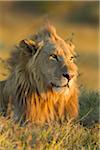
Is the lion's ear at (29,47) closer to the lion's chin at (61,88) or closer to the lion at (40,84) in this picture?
the lion at (40,84)

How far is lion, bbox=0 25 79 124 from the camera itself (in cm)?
709

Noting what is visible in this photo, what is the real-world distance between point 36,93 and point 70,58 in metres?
0.45

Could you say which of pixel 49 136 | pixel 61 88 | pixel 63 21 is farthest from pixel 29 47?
pixel 63 21

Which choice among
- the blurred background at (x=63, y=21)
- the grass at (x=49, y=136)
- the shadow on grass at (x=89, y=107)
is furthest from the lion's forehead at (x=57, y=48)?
the blurred background at (x=63, y=21)

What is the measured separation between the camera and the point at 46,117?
724cm

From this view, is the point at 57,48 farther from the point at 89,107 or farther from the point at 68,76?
the point at 89,107

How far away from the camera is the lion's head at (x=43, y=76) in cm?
708

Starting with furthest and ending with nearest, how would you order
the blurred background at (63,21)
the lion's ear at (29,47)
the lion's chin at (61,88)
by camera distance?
1. the blurred background at (63,21)
2. the lion's ear at (29,47)
3. the lion's chin at (61,88)

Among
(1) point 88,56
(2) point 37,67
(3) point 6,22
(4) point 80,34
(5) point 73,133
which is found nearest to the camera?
(5) point 73,133

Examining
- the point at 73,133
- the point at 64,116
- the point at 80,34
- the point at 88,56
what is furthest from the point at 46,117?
the point at 80,34

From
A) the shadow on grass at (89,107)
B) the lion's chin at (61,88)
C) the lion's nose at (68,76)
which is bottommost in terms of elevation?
the shadow on grass at (89,107)

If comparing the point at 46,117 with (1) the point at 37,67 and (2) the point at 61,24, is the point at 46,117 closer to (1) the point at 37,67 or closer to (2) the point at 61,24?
(1) the point at 37,67

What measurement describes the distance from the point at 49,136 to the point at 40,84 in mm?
811

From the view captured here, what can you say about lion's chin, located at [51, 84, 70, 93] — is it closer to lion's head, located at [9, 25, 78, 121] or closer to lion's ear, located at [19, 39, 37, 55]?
lion's head, located at [9, 25, 78, 121]
